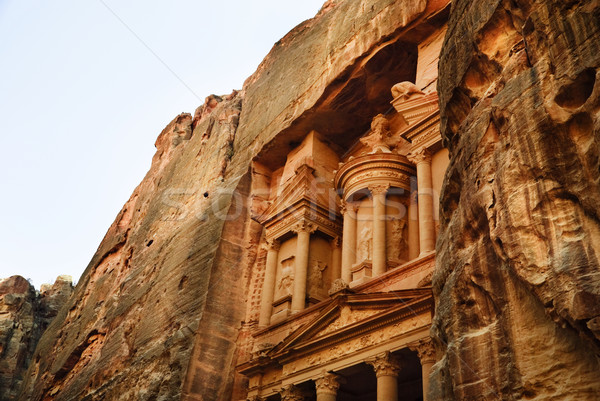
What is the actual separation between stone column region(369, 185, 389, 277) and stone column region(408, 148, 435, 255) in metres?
1.01

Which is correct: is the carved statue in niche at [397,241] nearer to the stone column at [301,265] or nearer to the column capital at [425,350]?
the stone column at [301,265]

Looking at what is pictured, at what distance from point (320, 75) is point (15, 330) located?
2565cm

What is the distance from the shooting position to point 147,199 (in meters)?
26.8

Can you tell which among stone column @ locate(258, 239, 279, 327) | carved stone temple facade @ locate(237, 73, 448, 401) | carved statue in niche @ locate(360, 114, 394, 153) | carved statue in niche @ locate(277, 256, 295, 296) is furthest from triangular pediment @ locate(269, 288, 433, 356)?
carved statue in niche @ locate(360, 114, 394, 153)

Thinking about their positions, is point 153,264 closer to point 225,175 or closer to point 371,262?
point 225,175

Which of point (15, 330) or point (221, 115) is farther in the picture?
point (15, 330)

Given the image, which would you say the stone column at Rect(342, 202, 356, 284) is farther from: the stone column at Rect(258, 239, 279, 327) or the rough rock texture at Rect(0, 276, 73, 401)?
the rough rock texture at Rect(0, 276, 73, 401)

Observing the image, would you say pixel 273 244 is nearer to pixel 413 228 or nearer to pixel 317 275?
pixel 317 275

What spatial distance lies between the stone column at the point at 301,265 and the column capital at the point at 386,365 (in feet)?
12.6

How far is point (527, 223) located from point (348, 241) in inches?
341

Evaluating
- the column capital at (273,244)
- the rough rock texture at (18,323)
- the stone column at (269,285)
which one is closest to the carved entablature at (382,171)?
the column capital at (273,244)

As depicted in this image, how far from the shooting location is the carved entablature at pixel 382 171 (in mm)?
14742

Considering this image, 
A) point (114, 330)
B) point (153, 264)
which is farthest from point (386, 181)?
point (114, 330)

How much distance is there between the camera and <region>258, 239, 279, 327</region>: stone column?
15281 mm
